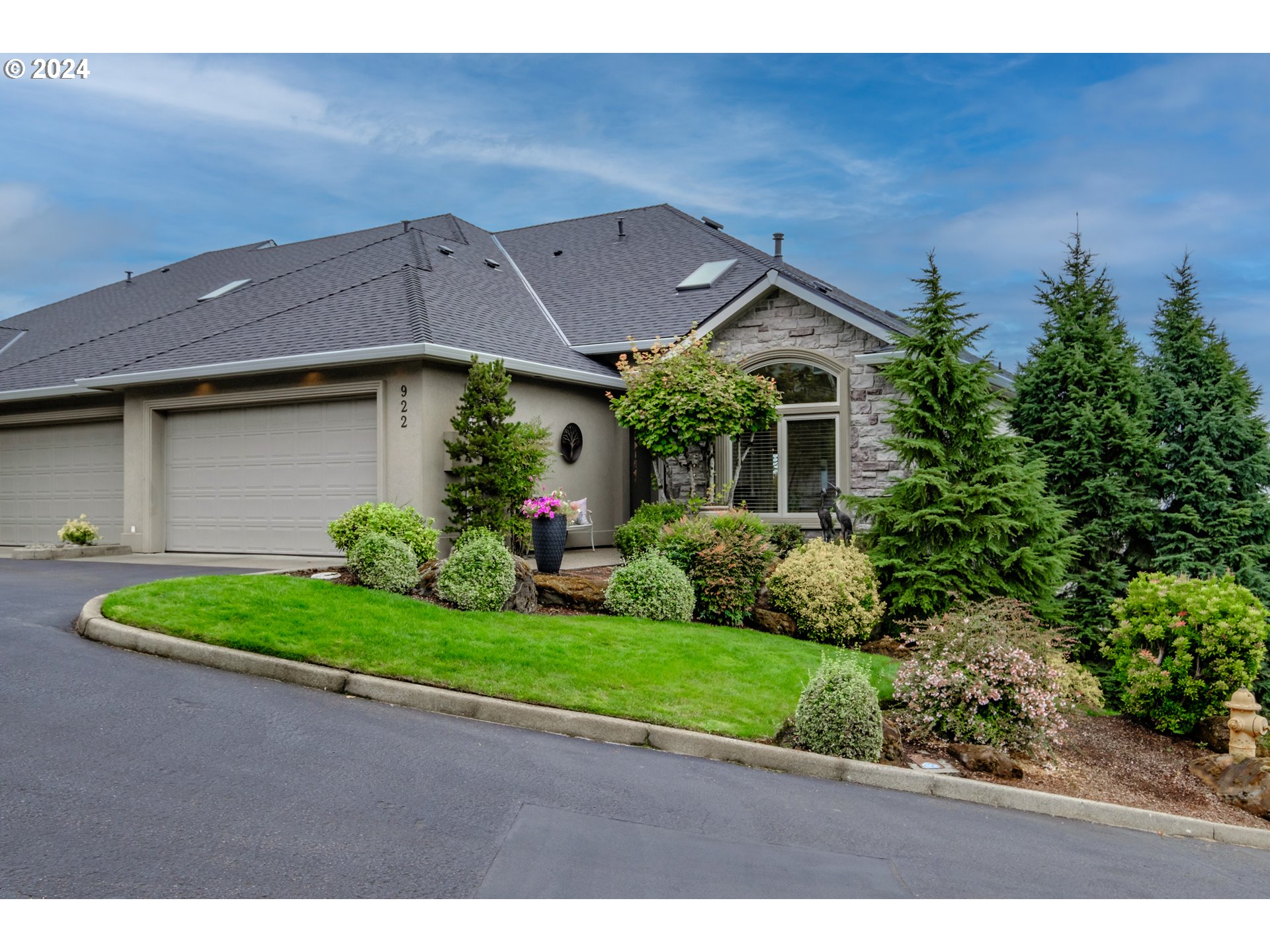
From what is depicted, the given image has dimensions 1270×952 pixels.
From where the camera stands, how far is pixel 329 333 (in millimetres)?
14094

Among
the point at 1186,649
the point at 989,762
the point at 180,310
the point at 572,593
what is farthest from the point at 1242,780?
the point at 180,310

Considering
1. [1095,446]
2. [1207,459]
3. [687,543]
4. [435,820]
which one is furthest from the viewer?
[1207,459]

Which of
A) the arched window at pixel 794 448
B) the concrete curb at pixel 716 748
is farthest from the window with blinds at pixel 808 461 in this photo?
the concrete curb at pixel 716 748

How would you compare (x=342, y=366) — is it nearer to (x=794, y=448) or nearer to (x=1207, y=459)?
(x=794, y=448)

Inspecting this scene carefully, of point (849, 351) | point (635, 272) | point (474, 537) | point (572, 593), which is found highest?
point (635, 272)

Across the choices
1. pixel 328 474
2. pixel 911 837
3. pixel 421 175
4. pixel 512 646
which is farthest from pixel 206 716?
pixel 421 175

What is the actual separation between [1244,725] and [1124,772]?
57.7 inches

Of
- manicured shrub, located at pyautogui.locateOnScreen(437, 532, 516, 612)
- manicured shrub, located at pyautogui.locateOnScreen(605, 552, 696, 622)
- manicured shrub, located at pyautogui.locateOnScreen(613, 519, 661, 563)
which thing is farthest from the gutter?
manicured shrub, located at pyautogui.locateOnScreen(605, 552, 696, 622)

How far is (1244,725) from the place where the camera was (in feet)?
27.4

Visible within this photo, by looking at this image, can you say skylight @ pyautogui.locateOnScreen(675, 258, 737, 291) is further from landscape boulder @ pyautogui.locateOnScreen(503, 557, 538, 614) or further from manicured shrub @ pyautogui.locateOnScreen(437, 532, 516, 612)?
manicured shrub @ pyautogui.locateOnScreen(437, 532, 516, 612)

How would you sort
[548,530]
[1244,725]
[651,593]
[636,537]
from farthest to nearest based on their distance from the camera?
[636,537] < [548,530] < [651,593] < [1244,725]

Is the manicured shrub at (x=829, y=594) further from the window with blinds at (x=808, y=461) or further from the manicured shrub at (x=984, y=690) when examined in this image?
the window with blinds at (x=808, y=461)

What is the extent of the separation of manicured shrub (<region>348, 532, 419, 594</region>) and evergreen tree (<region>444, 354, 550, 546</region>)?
7.45 feet

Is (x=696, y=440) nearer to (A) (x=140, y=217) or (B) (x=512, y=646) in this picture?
(B) (x=512, y=646)
